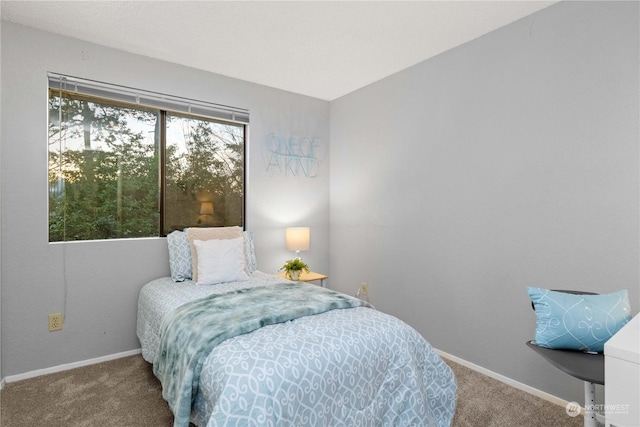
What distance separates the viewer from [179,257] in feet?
9.48

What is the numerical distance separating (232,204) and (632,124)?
3.15 metres

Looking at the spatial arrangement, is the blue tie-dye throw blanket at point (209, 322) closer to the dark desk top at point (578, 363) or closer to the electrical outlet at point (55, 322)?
the dark desk top at point (578, 363)

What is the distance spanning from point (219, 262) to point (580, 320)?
235 cm

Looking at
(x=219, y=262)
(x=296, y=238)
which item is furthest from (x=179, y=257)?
(x=296, y=238)

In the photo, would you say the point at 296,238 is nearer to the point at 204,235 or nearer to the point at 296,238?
the point at 296,238

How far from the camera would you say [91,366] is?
8.79 feet

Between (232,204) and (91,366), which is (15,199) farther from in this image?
(232,204)

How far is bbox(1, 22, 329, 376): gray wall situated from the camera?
243cm

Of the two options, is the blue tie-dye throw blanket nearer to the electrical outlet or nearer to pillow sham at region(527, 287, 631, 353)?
pillow sham at region(527, 287, 631, 353)

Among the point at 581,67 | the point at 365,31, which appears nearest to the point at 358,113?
the point at 365,31

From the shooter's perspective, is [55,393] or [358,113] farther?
[358,113]

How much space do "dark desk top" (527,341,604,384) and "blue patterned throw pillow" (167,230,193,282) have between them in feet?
8.14

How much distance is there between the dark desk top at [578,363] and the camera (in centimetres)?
141

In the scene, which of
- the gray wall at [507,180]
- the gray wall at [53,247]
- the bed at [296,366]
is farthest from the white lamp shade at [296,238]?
the bed at [296,366]
